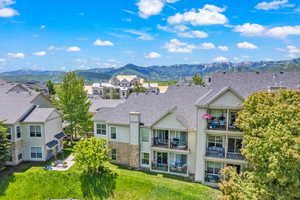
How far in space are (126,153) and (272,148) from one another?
692 inches

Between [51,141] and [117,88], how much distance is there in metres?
75.8

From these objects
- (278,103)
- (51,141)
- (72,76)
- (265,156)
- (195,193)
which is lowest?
(195,193)

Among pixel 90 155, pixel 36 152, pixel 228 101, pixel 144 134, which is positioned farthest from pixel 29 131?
pixel 228 101

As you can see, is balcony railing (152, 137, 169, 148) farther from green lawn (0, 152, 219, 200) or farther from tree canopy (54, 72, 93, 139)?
tree canopy (54, 72, 93, 139)

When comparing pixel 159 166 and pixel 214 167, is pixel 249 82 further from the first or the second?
pixel 159 166

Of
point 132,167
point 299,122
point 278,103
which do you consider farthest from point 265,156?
point 132,167

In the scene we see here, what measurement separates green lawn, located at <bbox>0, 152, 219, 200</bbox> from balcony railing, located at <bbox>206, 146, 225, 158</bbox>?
12.0 ft

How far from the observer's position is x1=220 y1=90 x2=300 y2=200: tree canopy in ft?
49.0

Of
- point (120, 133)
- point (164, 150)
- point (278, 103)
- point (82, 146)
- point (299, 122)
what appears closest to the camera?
point (299, 122)

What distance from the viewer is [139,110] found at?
28.1 m

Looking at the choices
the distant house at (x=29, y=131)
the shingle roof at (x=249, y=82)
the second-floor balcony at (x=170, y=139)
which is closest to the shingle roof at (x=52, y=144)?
the distant house at (x=29, y=131)

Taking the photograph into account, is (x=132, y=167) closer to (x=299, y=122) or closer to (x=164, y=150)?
(x=164, y=150)

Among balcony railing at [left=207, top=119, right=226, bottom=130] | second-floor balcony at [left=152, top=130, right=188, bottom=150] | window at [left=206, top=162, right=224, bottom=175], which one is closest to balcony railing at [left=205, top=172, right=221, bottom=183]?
window at [left=206, top=162, right=224, bottom=175]

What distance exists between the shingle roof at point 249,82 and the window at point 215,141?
4.41 meters
